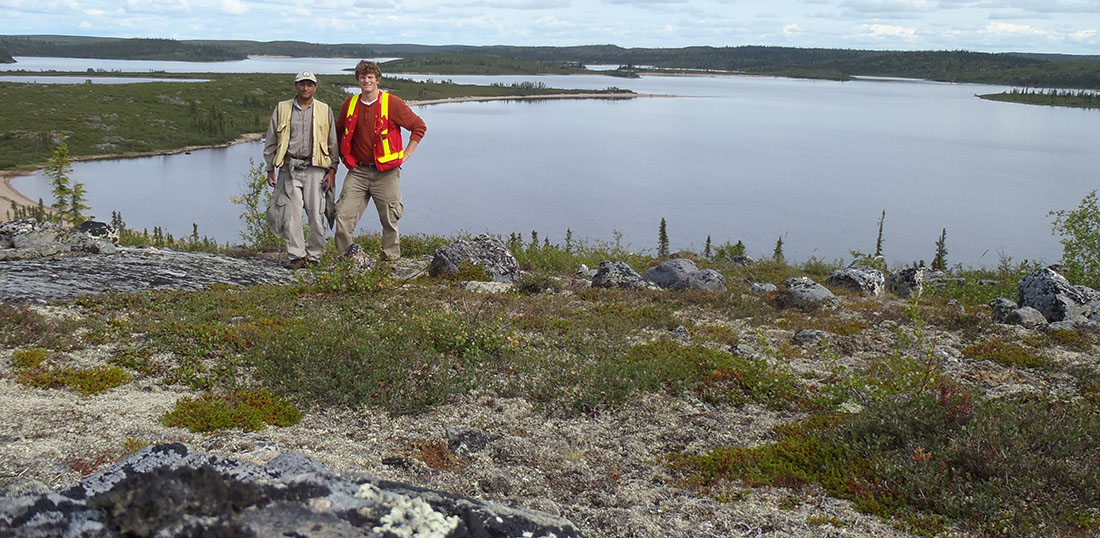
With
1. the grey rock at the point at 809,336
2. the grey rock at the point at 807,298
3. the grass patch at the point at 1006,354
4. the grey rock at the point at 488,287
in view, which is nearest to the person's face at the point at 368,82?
the grey rock at the point at 488,287

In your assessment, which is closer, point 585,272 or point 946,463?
point 946,463

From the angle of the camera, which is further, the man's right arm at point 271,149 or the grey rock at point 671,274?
the grey rock at point 671,274

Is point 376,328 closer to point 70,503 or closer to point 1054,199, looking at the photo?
point 70,503

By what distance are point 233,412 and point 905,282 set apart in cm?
1251

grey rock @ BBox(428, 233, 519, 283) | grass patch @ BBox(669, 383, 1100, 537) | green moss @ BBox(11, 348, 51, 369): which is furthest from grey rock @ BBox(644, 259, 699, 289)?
green moss @ BBox(11, 348, 51, 369)

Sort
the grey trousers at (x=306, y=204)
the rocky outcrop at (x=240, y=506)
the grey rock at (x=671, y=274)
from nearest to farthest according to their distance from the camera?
the rocky outcrop at (x=240, y=506) → the grey trousers at (x=306, y=204) → the grey rock at (x=671, y=274)

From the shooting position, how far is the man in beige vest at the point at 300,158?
10.8 m

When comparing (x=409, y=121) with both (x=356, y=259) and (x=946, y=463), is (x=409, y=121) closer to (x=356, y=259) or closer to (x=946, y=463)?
(x=356, y=259)

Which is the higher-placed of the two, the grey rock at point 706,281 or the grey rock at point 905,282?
the grey rock at point 706,281

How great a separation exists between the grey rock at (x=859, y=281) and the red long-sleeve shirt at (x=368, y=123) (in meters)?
8.02

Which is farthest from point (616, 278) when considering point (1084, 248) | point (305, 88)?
point (1084, 248)

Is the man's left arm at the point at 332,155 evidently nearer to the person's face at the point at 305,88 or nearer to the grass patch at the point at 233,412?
the person's face at the point at 305,88

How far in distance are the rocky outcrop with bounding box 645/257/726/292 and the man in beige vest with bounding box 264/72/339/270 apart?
5.71 metres

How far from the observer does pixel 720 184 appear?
51031 mm
